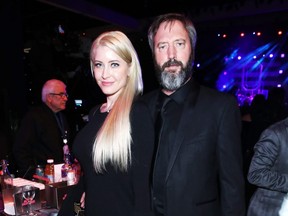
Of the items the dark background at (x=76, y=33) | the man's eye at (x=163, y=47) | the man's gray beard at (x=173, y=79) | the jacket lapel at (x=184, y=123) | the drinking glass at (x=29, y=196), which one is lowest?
the drinking glass at (x=29, y=196)

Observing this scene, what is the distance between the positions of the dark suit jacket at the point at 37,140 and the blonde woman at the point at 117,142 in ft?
6.27

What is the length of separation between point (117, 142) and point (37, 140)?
7.50 ft

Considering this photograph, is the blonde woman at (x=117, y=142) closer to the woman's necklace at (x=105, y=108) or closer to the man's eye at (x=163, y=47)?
the woman's necklace at (x=105, y=108)

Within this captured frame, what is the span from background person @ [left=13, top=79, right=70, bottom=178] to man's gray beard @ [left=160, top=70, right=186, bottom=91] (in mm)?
1921

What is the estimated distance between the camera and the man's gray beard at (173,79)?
1.71 metres

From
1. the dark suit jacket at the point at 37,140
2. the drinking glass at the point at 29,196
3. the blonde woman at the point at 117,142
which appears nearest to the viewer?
the blonde woman at the point at 117,142

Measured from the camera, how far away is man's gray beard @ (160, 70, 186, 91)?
1.71 m

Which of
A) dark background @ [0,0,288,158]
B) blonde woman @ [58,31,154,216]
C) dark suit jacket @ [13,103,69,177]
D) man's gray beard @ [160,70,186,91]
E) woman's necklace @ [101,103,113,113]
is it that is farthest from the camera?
dark background @ [0,0,288,158]

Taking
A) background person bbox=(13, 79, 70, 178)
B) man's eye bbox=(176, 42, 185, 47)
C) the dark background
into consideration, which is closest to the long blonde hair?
man's eye bbox=(176, 42, 185, 47)

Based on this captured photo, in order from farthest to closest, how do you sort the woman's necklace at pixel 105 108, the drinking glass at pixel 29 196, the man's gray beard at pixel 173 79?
the drinking glass at pixel 29 196 → the man's gray beard at pixel 173 79 → the woman's necklace at pixel 105 108

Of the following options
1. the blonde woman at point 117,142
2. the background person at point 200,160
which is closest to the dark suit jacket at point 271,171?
the background person at point 200,160

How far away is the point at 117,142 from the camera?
4.50 feet

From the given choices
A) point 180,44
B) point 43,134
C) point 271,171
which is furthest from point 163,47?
point 43,134

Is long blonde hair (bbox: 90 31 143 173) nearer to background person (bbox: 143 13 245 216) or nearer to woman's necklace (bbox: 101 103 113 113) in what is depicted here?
woman's necklace (bbox: 101 103 113 113)
